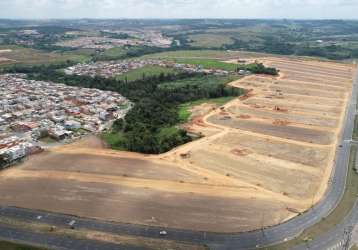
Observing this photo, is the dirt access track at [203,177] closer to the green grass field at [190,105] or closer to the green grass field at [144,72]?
the green grass field at [190,105]

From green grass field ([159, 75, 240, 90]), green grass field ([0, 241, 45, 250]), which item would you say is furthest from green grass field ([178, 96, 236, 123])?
green grass field ([0, 241, 45, 250])

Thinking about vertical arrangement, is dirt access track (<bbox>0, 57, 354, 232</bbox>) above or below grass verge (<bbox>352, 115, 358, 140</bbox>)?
below

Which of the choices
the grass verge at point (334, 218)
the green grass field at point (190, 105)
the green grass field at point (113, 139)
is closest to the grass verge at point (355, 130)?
the grass verge at point (334, 218)

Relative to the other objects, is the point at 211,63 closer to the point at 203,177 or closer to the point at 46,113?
the point at 46,113

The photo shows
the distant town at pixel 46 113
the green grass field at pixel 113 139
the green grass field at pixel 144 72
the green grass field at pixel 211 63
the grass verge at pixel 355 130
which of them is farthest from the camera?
the green grass field at pixel 211 63

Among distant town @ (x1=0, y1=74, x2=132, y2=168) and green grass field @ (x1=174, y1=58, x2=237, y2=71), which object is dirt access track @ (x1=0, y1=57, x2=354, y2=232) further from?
green grass field @ (x1=174, y1=58, x2=237, y2=71)

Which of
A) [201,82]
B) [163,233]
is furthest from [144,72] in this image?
[163,233]
